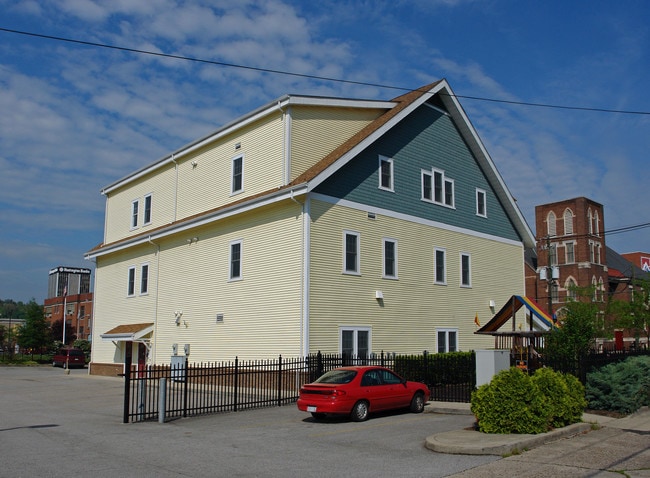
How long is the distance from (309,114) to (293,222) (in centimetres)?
503

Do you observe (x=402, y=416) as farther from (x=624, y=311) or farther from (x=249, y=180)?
(x=624, y=311)

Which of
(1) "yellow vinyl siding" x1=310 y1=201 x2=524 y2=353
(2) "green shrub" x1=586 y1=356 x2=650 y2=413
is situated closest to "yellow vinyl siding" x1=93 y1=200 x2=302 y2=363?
(1) "yellow vinyl siding" x1=310 y1=201 x2=524 y2=353

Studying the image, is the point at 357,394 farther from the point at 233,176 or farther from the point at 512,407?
the point at 233,176

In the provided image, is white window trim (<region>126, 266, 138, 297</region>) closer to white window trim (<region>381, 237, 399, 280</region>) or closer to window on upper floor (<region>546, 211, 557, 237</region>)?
white window trim (<region>381, 237, 399, 280</region>)

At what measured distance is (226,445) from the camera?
1293 centimetres

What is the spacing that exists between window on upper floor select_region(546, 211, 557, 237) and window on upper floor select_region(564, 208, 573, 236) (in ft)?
4.53

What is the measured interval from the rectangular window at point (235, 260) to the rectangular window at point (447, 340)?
9.56m

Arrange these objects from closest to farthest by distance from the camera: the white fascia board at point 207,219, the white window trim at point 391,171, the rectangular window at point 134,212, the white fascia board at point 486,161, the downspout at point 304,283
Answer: the downspout at point 304,283 → the white fascia board at point 207,219 → the white window trim at point 391,171 → the white fascia board at point 486,161 → the rectangular window at point 134,212

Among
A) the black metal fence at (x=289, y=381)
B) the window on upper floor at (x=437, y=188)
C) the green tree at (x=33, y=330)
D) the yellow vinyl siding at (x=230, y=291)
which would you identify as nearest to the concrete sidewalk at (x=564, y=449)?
the black metal fence at (x=289, y=381)

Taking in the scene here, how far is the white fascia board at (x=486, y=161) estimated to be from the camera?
1225 inches

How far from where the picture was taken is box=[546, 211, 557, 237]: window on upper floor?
74.2 meters

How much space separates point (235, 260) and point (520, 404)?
16.3 metres

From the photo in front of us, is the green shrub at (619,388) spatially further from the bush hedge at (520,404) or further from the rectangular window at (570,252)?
the rectangular window at (570,252)

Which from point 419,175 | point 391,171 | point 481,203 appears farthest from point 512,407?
point 481,203
